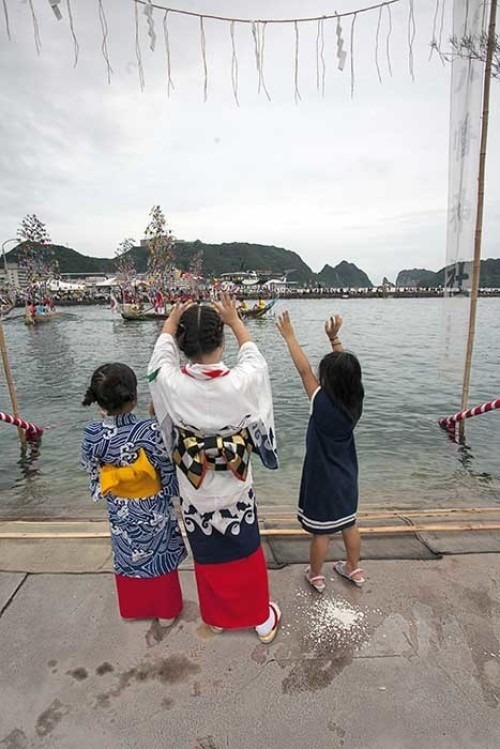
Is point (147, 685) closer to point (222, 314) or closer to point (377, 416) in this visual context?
point (222, 314)

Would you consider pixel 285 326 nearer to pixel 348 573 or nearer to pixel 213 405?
pixel 213 405

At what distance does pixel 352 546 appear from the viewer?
2.14 meters

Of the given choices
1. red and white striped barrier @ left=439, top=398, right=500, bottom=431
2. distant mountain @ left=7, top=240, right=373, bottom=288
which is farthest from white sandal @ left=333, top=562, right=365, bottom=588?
distant mountain @ left=7, top=240, right=373, bottom=288

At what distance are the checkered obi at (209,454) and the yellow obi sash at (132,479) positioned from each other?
0.17 metres

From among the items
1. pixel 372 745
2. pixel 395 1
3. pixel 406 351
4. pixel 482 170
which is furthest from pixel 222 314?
pixel 406 351

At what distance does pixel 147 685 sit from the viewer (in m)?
1.62

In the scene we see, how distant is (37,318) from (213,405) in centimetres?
3567

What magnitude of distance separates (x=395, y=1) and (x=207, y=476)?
4319 millimetres

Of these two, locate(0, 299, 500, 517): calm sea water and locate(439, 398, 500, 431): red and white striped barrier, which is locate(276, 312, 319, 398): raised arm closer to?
locate(0, 299, 500, 517): calm sea water

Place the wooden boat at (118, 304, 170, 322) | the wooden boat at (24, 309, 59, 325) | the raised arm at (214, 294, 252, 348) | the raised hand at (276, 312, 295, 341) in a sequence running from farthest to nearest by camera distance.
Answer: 1. the wooden boat at (118, 304, 170, 322)
2. the wooden boat at (24, 309, 59, 325)
3. the raised hand at (276, 312, 295, 341)
4. the raised arm at (214, 294, 252, 348)

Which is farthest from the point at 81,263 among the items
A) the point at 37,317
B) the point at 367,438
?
the point at 367,438

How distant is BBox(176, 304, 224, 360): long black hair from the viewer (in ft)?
5.25

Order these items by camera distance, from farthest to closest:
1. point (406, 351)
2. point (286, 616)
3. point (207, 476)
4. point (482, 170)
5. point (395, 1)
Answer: point (406, 351) < point (482, 170) < point (395, 1) < point (286, 616) < point (207, 476)

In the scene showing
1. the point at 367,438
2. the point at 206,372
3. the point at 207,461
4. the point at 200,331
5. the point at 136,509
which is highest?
the point at 200,331
